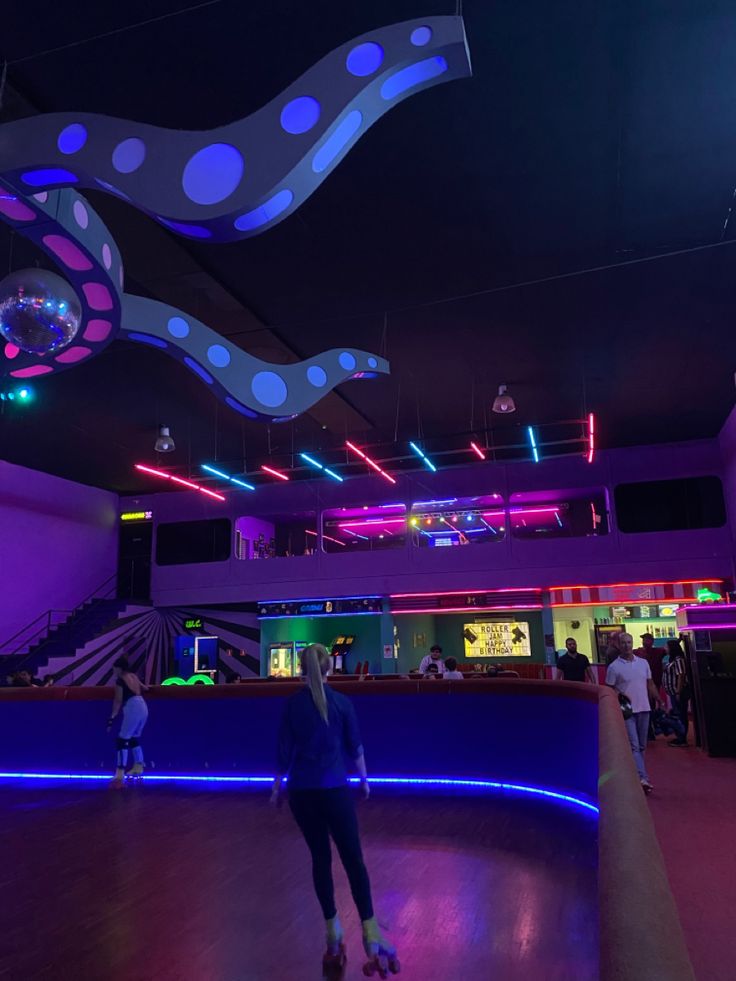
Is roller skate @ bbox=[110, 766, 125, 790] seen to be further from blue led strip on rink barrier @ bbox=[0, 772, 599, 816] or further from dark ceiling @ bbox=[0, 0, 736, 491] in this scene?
dark ceiling @ bbox=[0, 0, 736, 491]

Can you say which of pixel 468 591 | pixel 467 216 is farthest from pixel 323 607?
pixel 467 216

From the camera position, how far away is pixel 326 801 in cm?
341

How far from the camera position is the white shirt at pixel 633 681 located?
679cm

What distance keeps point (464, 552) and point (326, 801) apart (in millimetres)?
13692

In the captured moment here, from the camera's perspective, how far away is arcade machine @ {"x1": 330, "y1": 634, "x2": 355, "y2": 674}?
1855cm

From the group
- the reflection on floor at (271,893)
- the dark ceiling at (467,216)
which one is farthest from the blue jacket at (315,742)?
the dark ceiling at (467,216)

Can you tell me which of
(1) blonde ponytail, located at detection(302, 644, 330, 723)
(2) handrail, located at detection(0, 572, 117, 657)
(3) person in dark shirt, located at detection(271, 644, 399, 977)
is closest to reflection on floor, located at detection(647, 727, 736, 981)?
(3) person in dark shirt, located at detection(271, 644, 399, 977)

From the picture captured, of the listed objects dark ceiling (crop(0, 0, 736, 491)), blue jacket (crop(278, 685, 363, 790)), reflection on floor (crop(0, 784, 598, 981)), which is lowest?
reflection on floor (crop(0, 784, 598, 981))

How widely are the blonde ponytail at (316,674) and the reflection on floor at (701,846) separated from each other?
6.78ft

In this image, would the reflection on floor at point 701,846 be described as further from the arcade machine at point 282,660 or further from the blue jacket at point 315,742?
the arcade machine at point 282,660

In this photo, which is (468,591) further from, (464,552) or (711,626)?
(711,626)

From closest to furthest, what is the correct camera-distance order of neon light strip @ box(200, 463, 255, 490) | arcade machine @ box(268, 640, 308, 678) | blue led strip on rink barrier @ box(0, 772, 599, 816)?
1. blue led strip on rink barrier @ box(0, 772, 599, 816)
2. neon light strip @ box(200, 463, 255, 490)
3. arcade machine @ box(268, 640, 308, 678)

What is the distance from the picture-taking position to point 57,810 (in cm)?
686

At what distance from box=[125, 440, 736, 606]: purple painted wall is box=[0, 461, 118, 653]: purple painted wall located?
1.44 m
